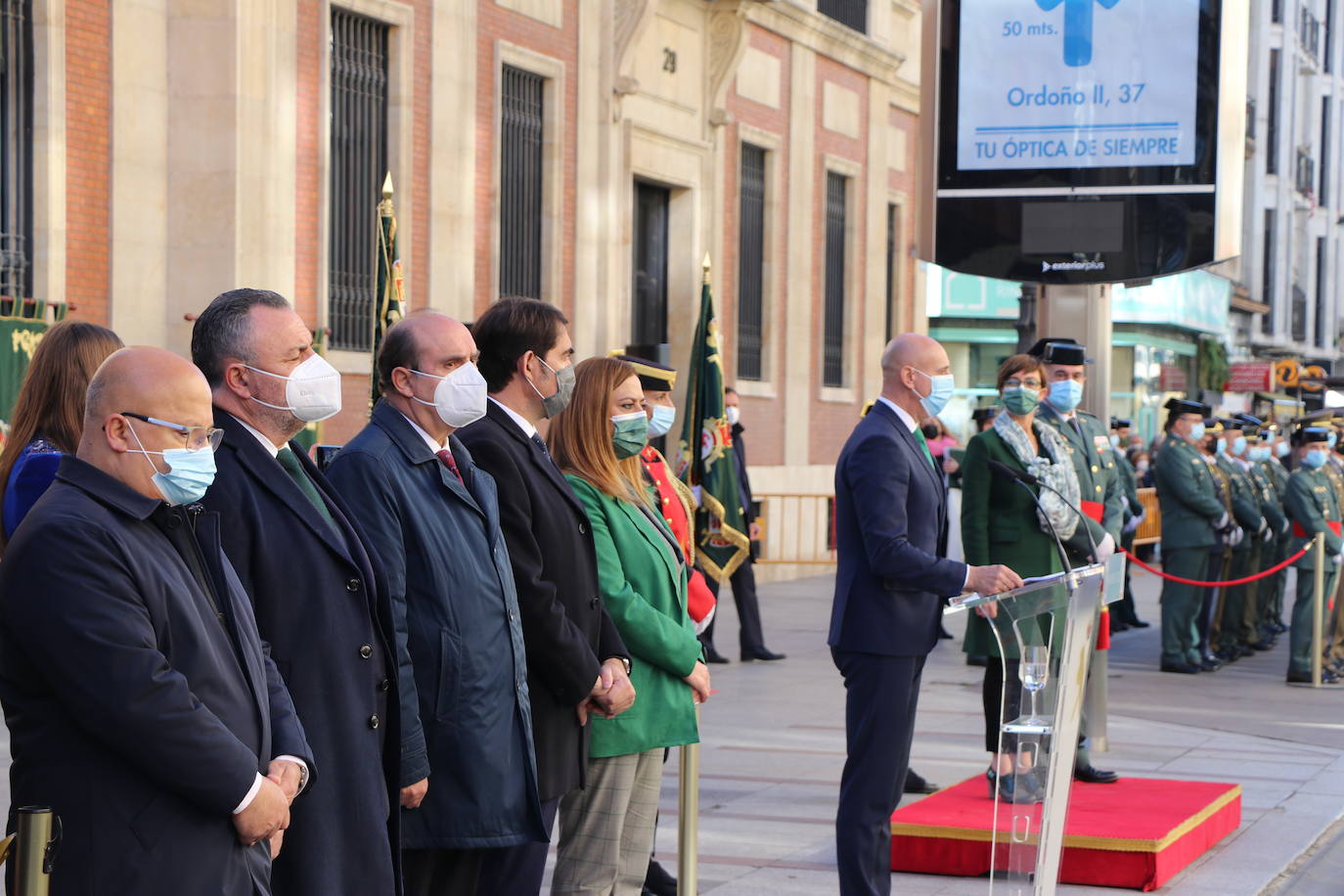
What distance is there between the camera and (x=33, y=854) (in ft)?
10.5

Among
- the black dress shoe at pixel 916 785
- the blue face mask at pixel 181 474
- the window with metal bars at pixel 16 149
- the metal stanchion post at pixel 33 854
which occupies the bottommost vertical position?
the black dress shoe at pixel 916 785

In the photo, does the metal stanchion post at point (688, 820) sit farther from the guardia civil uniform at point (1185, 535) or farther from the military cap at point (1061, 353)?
the guardia civil uniform at point (1185, 535)

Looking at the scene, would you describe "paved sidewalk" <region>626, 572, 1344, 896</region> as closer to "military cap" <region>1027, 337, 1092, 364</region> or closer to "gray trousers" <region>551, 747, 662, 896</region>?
"gray trousers" <region>551, 747, 662, 896</region>

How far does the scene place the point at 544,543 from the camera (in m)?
5.10

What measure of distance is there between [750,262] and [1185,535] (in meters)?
9.83

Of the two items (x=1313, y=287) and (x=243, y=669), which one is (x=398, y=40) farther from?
(x=1313, y=287)

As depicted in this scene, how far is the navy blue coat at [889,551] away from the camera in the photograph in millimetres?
6258

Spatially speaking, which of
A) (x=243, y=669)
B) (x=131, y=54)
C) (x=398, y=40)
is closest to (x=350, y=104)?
(x=398, y=40)

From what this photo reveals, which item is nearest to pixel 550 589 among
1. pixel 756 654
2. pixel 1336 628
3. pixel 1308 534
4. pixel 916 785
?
pixel 916 785

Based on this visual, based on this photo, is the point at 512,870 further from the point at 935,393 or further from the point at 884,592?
the point at 935,393

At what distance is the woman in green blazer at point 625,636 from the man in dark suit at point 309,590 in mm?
1122

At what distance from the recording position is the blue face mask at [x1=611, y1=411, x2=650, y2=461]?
5.68 metres

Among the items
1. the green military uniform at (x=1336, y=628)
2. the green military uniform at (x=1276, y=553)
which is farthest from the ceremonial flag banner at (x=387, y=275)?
the green military uniform at (x=1276, y=553)

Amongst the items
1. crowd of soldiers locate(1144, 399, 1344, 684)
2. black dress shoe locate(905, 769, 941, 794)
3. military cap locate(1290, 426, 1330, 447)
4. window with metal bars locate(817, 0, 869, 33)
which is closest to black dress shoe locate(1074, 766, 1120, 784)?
black dress shoe locate(905, 769, 941, 794)
